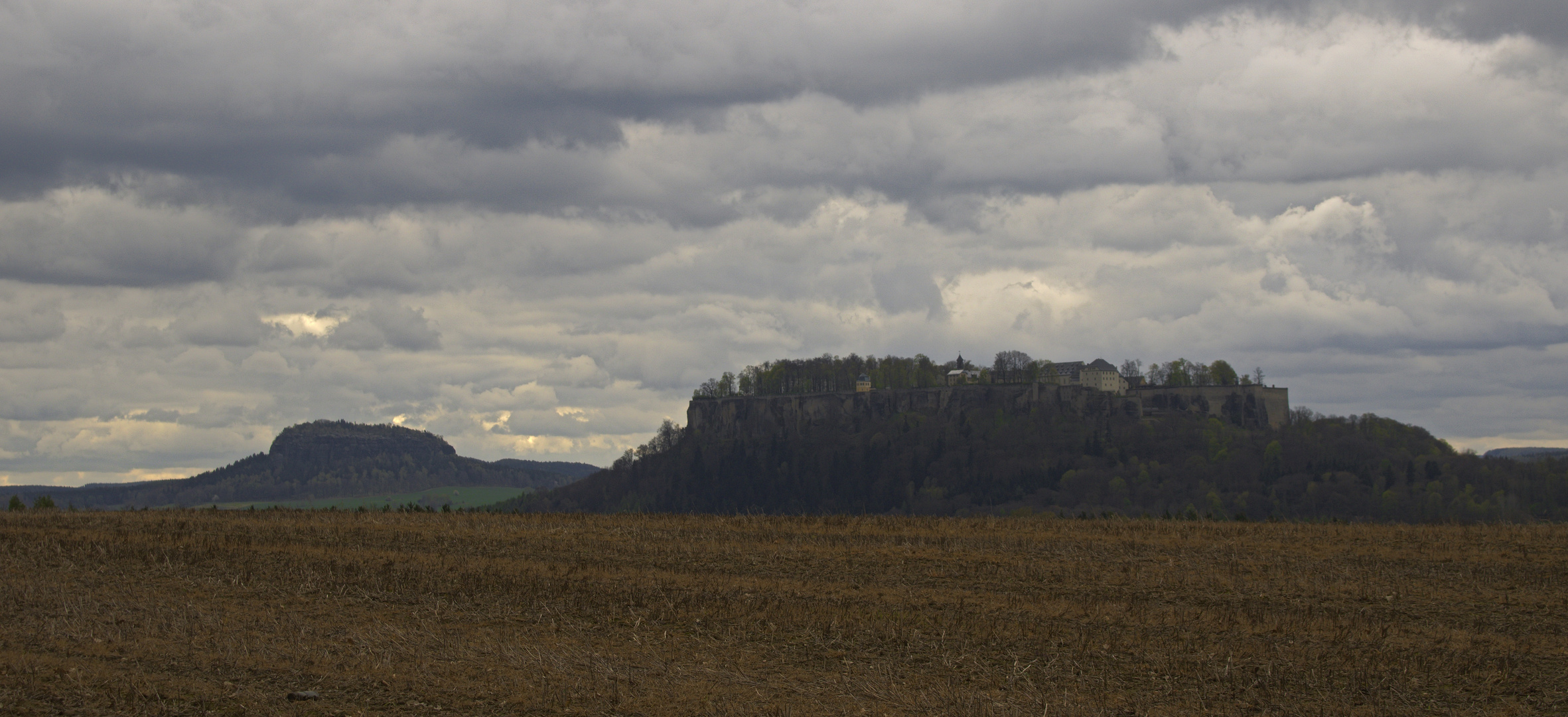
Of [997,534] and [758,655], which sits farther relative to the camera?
[997,534]

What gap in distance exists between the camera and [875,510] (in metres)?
199

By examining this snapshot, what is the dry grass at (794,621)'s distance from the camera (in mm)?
16969

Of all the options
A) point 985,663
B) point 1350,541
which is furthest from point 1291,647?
point 1350,541

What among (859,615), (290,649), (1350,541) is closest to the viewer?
(290,649)

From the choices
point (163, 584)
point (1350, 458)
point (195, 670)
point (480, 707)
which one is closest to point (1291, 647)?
point (480, 707)

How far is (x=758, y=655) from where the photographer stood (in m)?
19.7

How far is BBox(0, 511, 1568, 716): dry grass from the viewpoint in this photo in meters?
17.0

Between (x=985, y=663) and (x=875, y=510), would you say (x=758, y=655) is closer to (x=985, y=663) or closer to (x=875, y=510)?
(x=985, y=663)

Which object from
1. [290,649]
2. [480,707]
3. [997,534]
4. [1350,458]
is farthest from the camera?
[1350,458]

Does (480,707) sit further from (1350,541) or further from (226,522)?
(226,522)

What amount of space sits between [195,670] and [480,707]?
15.5ft

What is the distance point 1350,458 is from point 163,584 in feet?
582

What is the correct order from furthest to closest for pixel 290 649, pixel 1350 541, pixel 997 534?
pixel 997 534, pixel 1350 541, pixel 290 649

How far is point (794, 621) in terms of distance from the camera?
72.4ft
